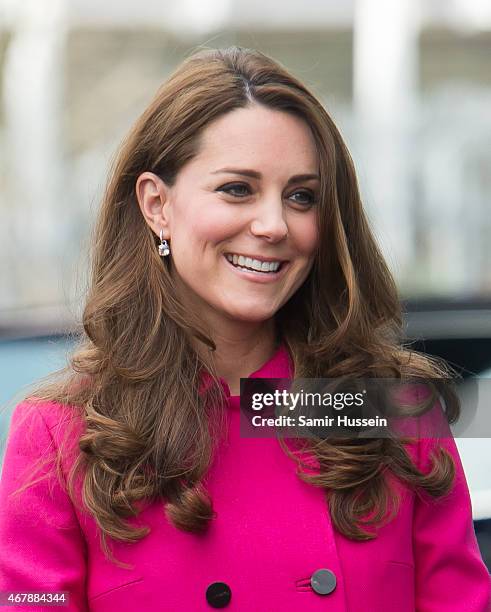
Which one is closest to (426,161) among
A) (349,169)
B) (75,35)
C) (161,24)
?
(161,24)

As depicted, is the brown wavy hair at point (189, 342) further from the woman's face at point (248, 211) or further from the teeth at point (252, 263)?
the teeth at point (252, 263)

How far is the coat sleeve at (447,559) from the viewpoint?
2314 millimetres

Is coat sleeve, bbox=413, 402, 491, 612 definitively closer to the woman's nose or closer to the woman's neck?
the woman's neck

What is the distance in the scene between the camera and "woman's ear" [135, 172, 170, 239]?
2397 mm

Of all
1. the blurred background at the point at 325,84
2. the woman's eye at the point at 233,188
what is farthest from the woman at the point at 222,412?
the blurred background at the point at 325,84

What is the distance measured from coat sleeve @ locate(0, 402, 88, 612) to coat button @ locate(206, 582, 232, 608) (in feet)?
0.85

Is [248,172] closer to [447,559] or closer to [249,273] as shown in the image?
[249,273]

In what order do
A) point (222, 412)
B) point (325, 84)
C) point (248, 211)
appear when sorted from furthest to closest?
point (325, 84) < point (222, 412) < point (248, 211)

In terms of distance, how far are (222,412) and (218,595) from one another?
Result: 0.41 metres

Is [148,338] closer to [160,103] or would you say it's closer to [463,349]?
[160,103]

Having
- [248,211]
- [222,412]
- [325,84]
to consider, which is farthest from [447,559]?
[325,84]

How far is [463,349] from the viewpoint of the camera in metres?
3.61

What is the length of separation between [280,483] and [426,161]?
11282 mm

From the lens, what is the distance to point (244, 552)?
7.24 feet
